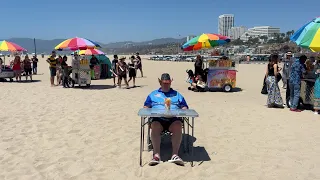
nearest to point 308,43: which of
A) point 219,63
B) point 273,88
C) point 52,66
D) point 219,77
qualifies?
point 273,88

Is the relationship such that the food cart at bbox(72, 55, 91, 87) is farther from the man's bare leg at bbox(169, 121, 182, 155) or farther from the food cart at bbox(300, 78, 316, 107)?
the man's bare leg at bbox(169, 121, 182, 155)

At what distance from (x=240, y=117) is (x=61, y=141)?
3715 millimetres

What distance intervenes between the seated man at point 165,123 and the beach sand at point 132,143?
0.17 meters

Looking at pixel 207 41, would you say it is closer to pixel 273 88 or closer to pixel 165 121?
pixel 273 88

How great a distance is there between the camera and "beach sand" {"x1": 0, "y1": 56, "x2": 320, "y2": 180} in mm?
3836

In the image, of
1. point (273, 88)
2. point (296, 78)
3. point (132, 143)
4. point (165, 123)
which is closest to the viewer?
point (165, 123)

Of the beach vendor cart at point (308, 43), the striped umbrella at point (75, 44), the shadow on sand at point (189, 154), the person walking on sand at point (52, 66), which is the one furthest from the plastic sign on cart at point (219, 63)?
the shadow on sand at point (189, 154)

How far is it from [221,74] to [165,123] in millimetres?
7161

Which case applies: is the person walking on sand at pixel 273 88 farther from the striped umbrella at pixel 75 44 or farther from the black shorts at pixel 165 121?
the striped umbrella at pixel 75 44

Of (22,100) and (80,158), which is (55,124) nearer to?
(80,158)

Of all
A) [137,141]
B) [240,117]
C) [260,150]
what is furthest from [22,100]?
[260,150]

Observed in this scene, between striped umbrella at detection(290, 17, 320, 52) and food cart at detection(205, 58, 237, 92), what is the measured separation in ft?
12.8

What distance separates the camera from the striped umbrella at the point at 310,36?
6340 mm

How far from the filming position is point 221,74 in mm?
11047
